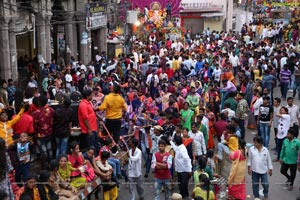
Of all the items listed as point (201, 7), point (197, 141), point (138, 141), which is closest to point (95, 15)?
point (138, 141)

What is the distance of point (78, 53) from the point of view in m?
26.3

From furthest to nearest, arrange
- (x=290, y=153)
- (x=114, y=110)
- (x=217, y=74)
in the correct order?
(x=217, y=74) < (x=114, y=110) < (x=290, y=153)

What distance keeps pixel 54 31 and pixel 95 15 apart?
7.62ft

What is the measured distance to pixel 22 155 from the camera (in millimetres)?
9297

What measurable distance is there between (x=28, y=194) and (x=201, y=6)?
143 ft

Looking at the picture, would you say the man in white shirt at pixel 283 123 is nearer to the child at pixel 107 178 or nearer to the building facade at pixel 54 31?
the child at pixel 107 178

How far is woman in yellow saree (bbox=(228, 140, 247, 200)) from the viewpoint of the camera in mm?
9250

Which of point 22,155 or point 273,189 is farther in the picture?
point 273,189

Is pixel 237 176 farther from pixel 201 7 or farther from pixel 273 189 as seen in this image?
pixel 201 7

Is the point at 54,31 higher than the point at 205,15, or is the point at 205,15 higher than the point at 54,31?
the point at 205,15

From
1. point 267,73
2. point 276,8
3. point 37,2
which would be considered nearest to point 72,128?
point 267,73

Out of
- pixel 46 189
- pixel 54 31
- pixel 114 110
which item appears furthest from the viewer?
pixel 54 31

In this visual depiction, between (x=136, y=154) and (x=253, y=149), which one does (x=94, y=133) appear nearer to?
(x=136, y=154)

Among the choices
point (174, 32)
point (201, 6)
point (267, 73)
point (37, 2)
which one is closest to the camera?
point (267, 73)
